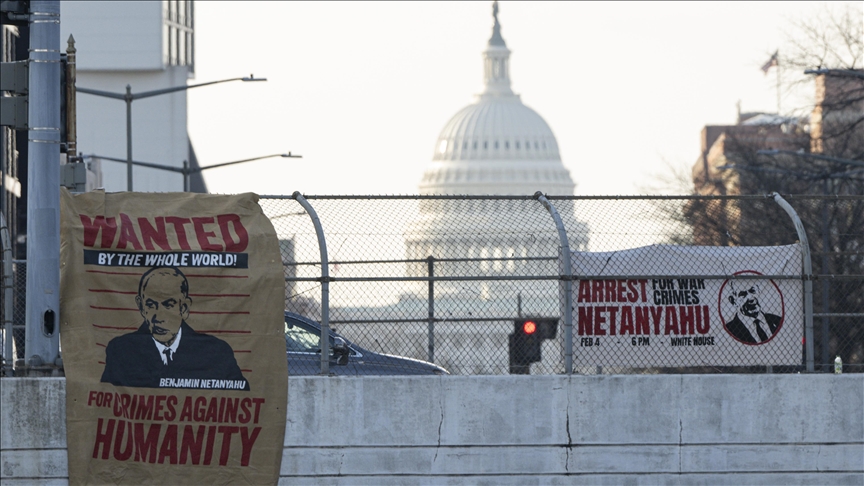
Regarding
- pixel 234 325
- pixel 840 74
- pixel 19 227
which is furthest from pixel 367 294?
pixel 19 227

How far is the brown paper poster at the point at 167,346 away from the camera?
12711mm

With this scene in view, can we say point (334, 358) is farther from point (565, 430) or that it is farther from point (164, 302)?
point (565, 430)

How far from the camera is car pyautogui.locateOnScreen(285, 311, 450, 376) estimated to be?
1444cm

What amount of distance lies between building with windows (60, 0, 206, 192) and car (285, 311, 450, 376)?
3535 inches

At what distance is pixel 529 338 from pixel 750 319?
11.6 ft

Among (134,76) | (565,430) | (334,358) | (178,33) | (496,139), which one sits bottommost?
(565,430)

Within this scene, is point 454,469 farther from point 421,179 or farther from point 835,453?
point 421,179

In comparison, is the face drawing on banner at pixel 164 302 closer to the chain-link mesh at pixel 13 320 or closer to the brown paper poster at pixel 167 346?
the brown paper poster at pixel 167 346

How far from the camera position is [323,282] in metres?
13.0

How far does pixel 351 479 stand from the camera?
12.9 m

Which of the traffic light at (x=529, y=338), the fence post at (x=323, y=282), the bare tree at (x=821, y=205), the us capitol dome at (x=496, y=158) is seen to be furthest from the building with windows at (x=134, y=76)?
the fence post at (x=323, y=282)

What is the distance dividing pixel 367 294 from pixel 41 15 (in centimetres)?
1702

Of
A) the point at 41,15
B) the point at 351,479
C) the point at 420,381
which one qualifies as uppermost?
the point at 41,15

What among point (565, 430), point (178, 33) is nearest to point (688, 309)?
point (565, 430)
